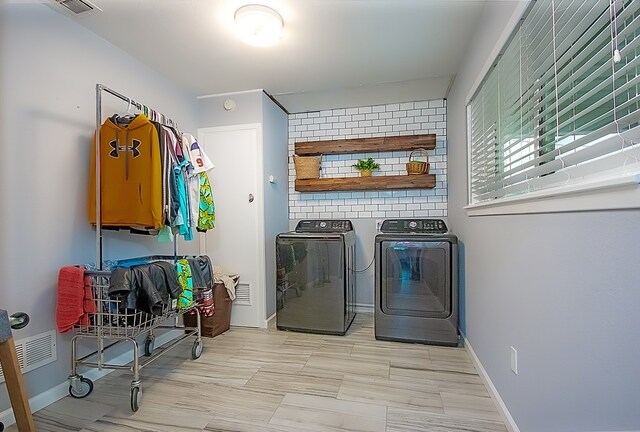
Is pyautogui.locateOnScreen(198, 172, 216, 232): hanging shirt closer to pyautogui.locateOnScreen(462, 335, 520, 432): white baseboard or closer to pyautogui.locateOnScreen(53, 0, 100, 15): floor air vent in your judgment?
pyautogui.locateOnScreen(53, 0, 100, 15): floor air vent

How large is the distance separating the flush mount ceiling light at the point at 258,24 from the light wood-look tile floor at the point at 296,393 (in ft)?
7.28

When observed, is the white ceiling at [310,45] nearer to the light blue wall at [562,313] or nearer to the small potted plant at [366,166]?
the light blue wall at [562,313]

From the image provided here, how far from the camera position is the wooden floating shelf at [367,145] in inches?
125

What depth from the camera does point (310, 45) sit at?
2.23 meters

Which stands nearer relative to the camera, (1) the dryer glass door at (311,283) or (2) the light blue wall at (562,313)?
(2) the light blue wall at (562,313)

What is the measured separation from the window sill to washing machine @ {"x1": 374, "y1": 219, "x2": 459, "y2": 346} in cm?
123

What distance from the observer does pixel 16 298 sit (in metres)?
1.59

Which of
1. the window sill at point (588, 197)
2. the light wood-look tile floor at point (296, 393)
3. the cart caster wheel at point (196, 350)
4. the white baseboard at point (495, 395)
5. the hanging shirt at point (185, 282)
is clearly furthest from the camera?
the cart caster wheel at point (196, 350)

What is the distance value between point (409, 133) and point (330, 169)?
0.95 metres

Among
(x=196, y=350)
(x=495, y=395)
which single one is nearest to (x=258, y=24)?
(x=196, y=350)

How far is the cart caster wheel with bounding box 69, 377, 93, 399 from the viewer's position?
5.83 feet

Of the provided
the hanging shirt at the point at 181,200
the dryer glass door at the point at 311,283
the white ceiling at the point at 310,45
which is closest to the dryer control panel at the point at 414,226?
the dryer glass door at the point at 311,283

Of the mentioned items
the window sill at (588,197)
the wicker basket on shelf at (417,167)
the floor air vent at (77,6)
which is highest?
the floor air vent at (77,6)

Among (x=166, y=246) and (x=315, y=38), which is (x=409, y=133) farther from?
(x=166, y=246)
